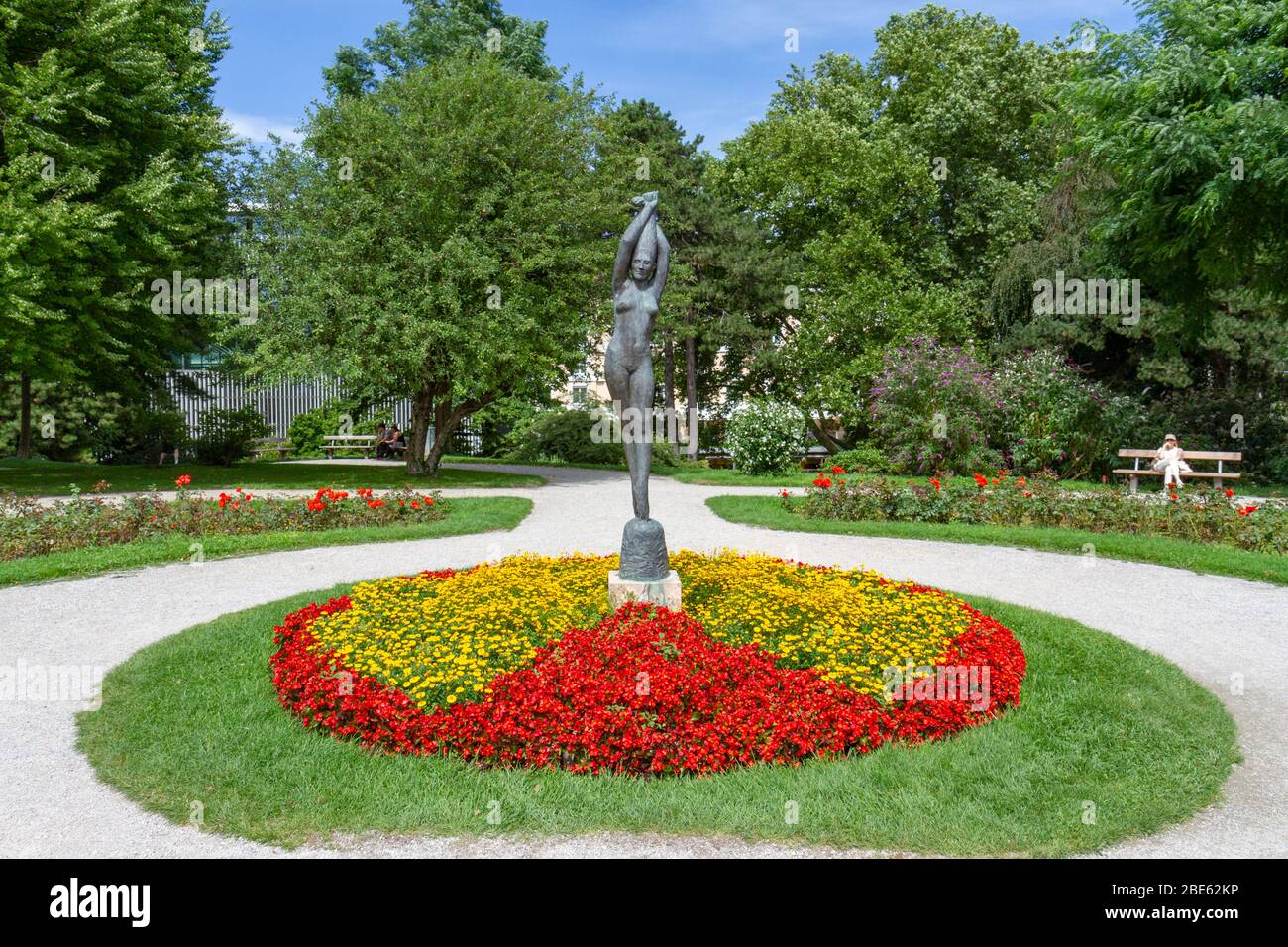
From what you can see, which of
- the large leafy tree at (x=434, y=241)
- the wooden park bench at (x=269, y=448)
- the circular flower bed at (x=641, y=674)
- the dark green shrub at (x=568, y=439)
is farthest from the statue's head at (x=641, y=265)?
the wooden park bench at (x=269, y=448)

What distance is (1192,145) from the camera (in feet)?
39.6

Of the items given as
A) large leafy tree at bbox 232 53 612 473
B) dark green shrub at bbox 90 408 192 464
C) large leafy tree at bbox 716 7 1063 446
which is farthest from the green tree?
dark green shrub at bbox 90 408 192 464

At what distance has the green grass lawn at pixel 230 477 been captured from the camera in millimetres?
16203

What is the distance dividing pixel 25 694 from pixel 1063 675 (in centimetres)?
691

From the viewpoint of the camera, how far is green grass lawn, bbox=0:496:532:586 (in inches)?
340

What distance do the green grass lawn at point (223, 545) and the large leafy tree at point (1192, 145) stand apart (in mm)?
11724

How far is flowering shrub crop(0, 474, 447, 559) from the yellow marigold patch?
16.3 ft

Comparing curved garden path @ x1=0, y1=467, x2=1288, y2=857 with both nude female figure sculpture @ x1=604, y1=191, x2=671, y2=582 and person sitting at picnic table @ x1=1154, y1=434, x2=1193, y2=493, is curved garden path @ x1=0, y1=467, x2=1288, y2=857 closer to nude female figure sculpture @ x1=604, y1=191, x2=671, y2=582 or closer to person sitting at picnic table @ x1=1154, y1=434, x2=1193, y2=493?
nude female figure sculpture @ x1=604, y1=191, x2=671, y2=582

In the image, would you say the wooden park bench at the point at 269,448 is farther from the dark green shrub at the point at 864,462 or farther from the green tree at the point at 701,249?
the dark green shrub at the point at 864,462

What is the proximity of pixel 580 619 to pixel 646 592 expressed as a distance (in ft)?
1.79

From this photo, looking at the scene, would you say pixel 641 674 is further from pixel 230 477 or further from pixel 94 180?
pixel 230 477
